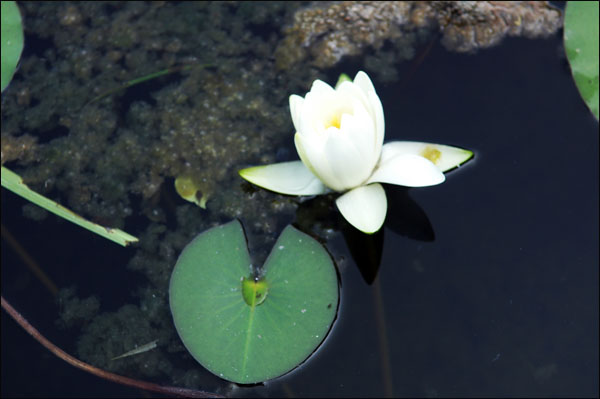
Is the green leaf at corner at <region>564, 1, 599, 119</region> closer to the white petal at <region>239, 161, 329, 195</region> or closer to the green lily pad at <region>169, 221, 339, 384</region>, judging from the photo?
the white petal at <region>239, 161, 329, 195</region>

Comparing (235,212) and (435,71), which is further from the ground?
(435,71)

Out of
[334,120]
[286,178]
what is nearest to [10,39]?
[286,178]

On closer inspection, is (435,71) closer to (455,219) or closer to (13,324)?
(455,219)

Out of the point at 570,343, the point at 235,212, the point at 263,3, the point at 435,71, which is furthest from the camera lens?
the point at 263,3

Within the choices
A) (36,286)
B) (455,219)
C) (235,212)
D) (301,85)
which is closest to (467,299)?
(455,219)

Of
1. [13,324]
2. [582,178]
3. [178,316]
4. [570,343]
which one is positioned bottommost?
[13,324]

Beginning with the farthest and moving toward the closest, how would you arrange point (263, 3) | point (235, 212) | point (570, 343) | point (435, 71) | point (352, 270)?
point (263, 3)
point (435, 71)
point (235, 212)
point (352, 270)
point (570, 343)

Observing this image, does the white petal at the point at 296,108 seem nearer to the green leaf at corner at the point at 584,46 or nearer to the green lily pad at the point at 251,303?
the green lily pad at the point at 251,303

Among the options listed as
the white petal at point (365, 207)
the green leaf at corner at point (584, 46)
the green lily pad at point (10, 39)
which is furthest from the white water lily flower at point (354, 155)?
the green lily pad at point (10, 39)

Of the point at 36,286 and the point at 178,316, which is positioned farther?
the point at 36,286
